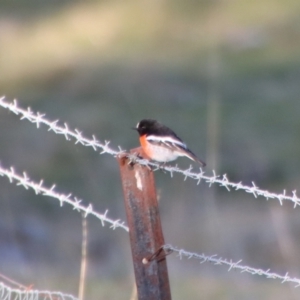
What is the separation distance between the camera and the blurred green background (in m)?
10.4

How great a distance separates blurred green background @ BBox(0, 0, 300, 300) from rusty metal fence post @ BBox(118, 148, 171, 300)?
15.2 feet

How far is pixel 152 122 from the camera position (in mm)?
6176

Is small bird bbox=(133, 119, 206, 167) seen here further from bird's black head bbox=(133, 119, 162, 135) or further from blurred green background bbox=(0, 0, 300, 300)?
blurred green background bbox=(0, 0, 300, 300)

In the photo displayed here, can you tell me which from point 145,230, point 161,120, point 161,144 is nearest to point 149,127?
point 161,144

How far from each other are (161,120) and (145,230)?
11.8 meters

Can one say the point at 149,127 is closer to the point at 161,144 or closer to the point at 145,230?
the point at 161,144

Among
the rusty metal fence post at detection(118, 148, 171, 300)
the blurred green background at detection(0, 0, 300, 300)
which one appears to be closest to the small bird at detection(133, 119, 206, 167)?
the rusty metal fence post at detection(118, 148, 171, 300)

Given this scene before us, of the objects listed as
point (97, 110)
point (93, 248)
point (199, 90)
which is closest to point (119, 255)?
point (93, 248)

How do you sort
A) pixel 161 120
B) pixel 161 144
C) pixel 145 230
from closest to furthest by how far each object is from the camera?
pixel 145 230 → pixel 161 144 → pixel 161 120

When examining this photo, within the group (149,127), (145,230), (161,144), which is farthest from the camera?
(149,127)

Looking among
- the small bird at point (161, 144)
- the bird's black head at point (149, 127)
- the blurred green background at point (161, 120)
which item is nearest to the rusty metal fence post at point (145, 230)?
the small bird at point (161, 144)

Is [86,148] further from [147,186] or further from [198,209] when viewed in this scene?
[147,186]

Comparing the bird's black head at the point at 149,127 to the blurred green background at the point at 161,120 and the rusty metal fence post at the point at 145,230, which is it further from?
the blurred green background at the point at 161,120

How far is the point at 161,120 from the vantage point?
621 inches
